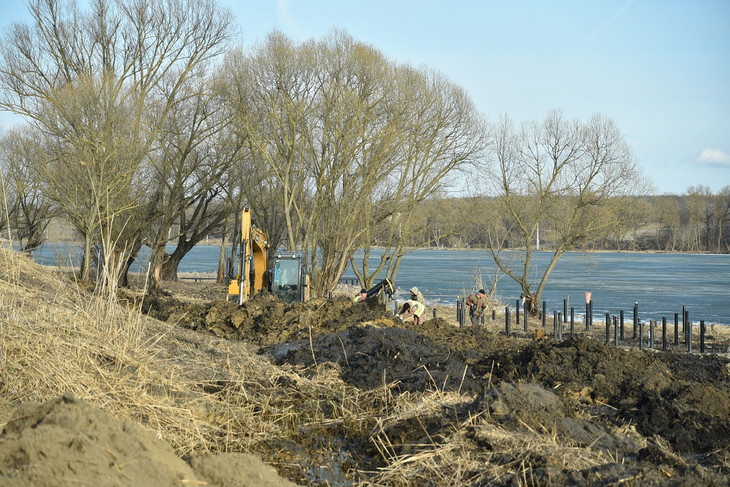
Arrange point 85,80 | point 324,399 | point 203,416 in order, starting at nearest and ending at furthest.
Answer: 1. point 203,416
2. point 324,399
3. point 85,80

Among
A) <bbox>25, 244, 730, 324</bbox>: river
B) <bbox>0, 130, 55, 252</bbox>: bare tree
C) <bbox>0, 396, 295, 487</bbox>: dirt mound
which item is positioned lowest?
<bbox>25, 244, 730, 324</bbox>: river

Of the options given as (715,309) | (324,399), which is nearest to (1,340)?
(324,399)

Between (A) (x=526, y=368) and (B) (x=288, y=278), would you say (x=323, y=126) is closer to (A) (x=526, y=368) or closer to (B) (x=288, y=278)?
(B) (x=288, y=278)

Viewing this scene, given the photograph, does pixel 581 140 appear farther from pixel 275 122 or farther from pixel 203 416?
pixel 203 416

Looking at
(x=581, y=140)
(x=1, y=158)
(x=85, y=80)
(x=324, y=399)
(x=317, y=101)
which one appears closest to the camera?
(x=324, y=399)

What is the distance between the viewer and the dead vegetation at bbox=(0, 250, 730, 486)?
568 centimetres

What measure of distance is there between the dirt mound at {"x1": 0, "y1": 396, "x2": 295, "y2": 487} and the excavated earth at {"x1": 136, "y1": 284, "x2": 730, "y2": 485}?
2100mm

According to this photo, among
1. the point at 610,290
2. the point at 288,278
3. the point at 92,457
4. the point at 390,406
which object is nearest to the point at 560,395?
the point at 390,406

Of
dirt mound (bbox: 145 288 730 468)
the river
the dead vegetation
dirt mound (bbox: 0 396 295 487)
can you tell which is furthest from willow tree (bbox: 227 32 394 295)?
dirt mound (bbox: 0 396 295 487)

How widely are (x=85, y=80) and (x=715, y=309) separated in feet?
87.2

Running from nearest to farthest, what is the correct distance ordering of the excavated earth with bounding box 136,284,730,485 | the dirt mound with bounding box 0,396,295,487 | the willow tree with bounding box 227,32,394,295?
the dirt mound with bounding box 0,396,295,487 → the excavated earth with bounding box 136,284,730,485 → the willow tree with bounding box 227,32,394,295

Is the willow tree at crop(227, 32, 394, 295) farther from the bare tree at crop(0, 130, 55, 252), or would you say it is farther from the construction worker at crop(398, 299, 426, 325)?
the bare tree at crop(0, 130, 55, 252)

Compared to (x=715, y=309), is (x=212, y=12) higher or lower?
higher

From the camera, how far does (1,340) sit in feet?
21.4
